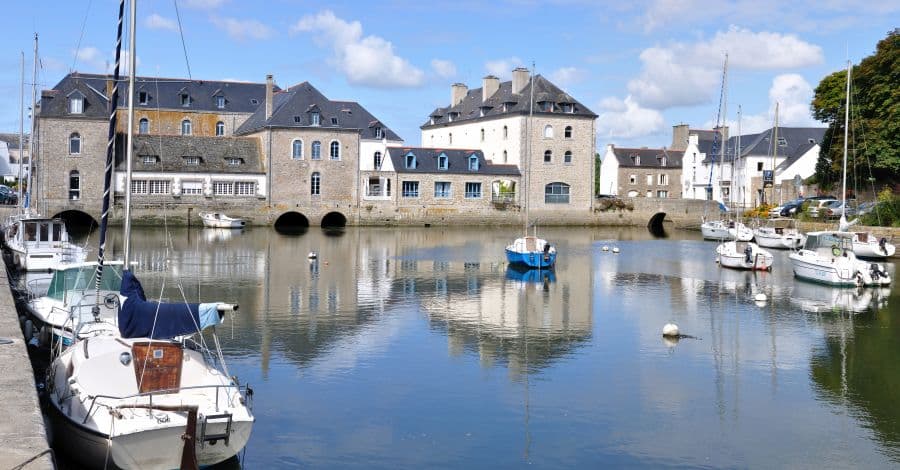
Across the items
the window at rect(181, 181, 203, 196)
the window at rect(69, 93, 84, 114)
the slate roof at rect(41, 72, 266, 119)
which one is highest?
the slate roof at rect(41, 72, 266, 119)

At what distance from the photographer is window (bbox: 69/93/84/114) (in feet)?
189

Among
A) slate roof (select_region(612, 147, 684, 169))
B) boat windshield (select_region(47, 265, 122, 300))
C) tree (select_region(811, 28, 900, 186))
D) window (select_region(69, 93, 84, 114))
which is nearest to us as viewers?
boat windshield (select_region(47, 265, 122, 300))

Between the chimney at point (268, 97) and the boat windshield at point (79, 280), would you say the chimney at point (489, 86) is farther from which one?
the boat windshield at point (79, 280)

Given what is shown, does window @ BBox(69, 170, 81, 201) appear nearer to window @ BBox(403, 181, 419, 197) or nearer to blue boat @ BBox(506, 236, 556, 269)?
window @ BBox(403, 181, 419, 197)

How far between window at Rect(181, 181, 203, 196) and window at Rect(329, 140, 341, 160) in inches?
347

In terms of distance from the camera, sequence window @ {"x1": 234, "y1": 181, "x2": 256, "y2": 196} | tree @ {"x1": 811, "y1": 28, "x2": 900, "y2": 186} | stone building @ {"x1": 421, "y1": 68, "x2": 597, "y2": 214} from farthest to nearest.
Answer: stone building @ {"x1": 421, "y1": 68, "x2": 597, "y2": 214} < window @ {"x1": 234, "y1": 181, "x2": 256, "y2": 196} < tree @ {"x1": 811, "y1": 28, "x2": 900, "y2": 186}

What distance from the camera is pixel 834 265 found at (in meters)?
31.6

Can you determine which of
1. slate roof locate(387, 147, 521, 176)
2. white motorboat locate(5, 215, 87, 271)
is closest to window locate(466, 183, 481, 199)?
slate roof locate(387, 147, 521, 176)

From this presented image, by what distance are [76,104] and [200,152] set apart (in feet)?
26.4

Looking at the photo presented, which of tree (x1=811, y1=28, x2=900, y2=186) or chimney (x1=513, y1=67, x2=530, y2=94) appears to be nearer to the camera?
tree (x1=811, y1=28, x2=900, y2=186)

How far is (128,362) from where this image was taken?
12.3m

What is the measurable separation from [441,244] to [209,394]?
1443 inches

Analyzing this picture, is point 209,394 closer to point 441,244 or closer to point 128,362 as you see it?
point 128,362

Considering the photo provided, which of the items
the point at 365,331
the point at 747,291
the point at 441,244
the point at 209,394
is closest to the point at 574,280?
the point at 747,291
